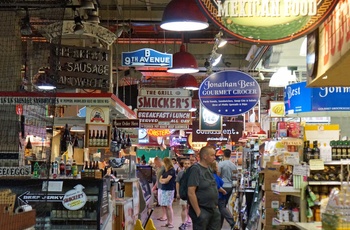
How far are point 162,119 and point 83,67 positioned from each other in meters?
8.47

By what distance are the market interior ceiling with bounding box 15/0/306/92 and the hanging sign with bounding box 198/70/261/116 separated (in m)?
0.56

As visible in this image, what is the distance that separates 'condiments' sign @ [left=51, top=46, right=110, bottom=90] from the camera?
10.2 meters

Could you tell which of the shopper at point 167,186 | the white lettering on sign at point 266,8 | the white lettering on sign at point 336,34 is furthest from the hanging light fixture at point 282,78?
the white lettering on sign at point 266,8

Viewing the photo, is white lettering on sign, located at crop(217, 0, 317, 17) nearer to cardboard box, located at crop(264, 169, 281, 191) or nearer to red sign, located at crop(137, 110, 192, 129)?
cardboard box, located at crop(264, 169, 281, 191)

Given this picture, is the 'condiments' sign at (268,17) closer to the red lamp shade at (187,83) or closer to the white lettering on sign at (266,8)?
the white lettering on sign at (266,8)

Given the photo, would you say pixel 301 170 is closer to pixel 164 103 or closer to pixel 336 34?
pixel 336 34

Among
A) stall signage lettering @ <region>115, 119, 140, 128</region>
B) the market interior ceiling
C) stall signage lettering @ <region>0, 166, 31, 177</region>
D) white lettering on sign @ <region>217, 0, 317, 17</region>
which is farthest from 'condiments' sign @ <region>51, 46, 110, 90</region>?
white lettering on sign @ <region>217, 0, 317, 17</region>

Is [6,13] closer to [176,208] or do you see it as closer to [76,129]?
[76,129]

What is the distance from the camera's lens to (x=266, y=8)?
4680mm

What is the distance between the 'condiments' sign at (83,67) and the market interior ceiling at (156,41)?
110 centimetres

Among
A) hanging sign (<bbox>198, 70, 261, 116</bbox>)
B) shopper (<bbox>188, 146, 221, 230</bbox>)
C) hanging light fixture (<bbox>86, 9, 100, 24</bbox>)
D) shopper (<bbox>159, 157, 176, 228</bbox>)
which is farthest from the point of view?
Answer: shopper (<bbox>159, 157, 176, 228</bbox>)

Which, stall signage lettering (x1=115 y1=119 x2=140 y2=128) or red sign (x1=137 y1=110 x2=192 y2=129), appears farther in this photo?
red sign (x1=137 y1=110 x2=192 y2=129)

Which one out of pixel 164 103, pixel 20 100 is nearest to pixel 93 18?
pixel 20 100

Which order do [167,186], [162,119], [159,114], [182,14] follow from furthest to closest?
1. [162,119]
2. [159,114]
3. [167,186]
4. [182,14]
